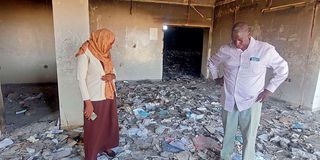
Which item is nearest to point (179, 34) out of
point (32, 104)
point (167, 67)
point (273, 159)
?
point (167, 67)

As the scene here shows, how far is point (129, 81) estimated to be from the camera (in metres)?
6.81

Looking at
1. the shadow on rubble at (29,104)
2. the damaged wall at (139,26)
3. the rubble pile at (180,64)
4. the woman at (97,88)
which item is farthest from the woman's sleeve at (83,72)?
the rubble pile at (180,64)

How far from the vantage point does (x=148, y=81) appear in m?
6.89

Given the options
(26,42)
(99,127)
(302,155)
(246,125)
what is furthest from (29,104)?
(302,155)

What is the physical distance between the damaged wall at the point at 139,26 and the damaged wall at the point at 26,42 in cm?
122

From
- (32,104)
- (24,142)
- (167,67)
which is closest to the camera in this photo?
(24,142)

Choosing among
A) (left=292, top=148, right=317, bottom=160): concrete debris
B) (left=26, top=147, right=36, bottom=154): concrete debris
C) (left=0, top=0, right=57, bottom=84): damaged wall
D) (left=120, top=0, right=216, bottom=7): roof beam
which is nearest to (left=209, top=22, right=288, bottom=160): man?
(left=292, top=148, right=317, bottom=160): concrete debris

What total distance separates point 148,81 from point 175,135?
12.5 ft

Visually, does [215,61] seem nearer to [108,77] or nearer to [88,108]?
[108,77]

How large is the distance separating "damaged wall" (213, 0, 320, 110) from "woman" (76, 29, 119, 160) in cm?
375

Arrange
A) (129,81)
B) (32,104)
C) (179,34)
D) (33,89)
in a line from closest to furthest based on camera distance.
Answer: (32,104) < (33,89) < (129,81) < (179,34)

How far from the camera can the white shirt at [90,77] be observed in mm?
2035

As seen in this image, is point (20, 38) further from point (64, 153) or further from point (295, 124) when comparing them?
point (295, 124)

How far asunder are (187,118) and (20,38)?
474cm
